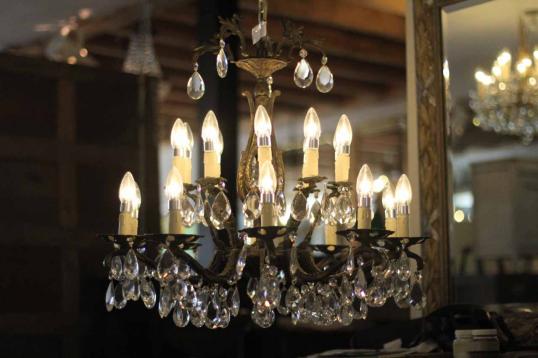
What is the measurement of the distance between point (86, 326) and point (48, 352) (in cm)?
22

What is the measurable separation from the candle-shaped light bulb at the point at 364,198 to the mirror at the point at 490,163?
1.83 meters

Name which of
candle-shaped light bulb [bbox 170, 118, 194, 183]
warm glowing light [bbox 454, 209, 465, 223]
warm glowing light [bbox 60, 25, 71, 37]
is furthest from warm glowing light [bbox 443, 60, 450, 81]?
warm glowing light [bbox 60, 25, 71, 37]

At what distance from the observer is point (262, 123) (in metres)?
2.64

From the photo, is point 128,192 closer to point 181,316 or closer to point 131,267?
point 131,267

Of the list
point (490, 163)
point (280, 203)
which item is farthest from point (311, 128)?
point (490, 163)

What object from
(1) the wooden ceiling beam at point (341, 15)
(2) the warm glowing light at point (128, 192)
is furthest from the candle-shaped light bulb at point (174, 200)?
(1) the wooden ceiling beam at point (341, 15)

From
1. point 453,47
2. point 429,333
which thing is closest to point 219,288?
point 429,333

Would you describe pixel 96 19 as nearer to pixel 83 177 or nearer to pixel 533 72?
pixel 83 177

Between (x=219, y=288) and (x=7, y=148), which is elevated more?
(x=7, y=148)

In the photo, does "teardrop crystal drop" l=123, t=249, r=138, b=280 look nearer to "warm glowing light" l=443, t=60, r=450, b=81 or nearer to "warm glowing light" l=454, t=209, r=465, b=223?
"warm glowing light" l=454, t=209, r=465, b=223

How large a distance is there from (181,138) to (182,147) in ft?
0.10

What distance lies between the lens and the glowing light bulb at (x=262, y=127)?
8.68 ft

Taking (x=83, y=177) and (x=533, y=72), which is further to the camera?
(x=83, y=177)

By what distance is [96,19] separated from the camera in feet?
→ 22.6
